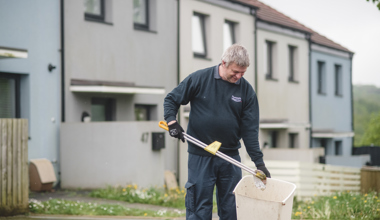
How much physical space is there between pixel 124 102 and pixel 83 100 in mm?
1622

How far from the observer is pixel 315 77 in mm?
30000

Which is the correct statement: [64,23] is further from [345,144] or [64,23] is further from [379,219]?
[345,144]

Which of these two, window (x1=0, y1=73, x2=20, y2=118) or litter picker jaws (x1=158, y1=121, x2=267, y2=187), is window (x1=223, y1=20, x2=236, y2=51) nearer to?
window (x1=0, y1=73, x2=20, y2=118)

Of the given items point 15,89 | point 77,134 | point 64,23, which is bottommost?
point 77,134

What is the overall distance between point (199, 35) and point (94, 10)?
17.5 feet

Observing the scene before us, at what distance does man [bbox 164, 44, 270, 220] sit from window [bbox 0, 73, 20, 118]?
347 inches

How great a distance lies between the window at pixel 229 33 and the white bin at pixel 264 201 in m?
16.6

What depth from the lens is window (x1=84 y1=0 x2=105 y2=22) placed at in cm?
1600

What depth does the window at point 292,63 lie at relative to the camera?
92.1 feet

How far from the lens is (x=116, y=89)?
15.6 m

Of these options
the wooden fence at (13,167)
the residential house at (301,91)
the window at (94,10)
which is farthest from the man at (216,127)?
the residential house at (301,91)

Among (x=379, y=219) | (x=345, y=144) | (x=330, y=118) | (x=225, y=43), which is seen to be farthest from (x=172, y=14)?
(x=345, y=144)

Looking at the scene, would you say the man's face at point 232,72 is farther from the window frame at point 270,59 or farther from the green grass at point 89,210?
the window frame at point 270,59

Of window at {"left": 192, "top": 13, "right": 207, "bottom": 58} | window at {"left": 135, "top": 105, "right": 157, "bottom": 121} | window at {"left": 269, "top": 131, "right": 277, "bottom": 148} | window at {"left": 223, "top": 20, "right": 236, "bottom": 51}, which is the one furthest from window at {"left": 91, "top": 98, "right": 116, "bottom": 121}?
window at {"left": 269, "top": 131, "right": 277, "bottom": 148}
